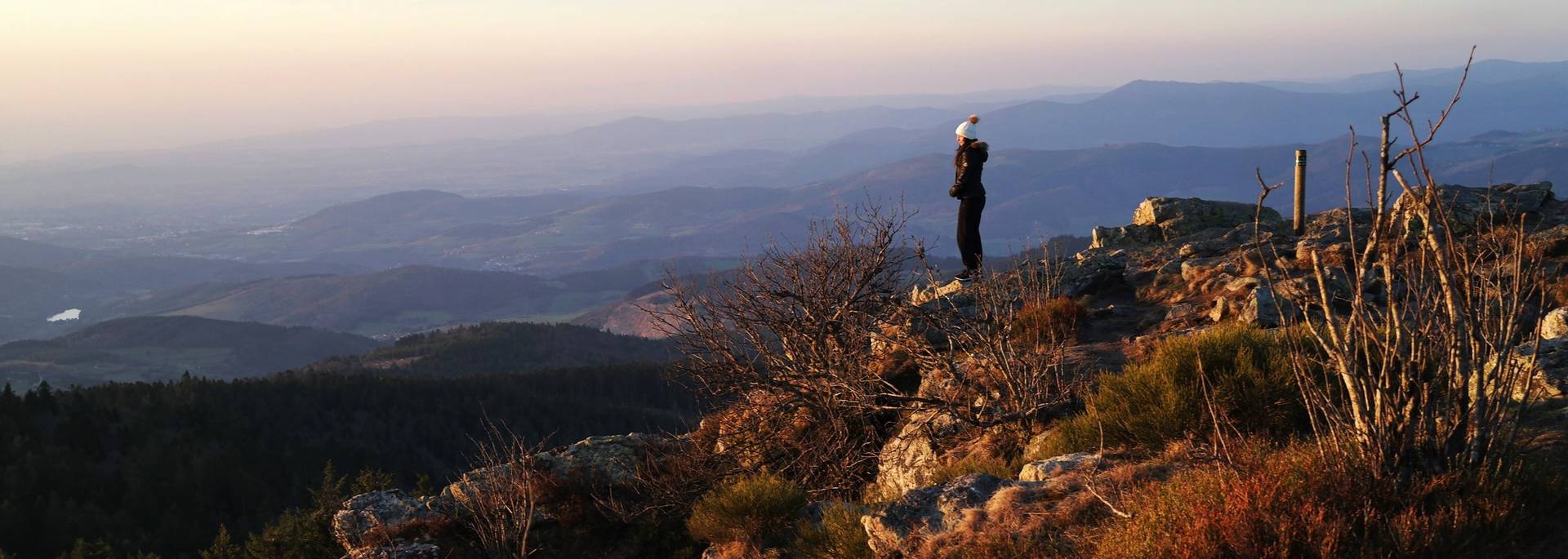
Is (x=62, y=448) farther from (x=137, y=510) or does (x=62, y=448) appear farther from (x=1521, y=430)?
(x=1521, y=430)

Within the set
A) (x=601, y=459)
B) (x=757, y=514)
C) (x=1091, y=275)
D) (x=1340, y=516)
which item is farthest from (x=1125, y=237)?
(x=1340, y=516)

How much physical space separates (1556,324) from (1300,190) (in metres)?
6.11

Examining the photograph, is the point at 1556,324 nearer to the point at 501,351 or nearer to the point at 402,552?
the point at 402,552

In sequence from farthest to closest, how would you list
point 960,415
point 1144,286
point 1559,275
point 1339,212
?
point 1339,212 < point 1144,286 < point 1559,275 < point 960,415

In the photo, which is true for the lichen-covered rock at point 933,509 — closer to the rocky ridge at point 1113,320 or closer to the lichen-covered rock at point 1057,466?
the rocky ridge at point 1113,320

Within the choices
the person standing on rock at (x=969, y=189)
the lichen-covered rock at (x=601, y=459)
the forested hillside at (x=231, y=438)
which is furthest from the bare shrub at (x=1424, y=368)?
the forested hillside at (x=231, y=438)

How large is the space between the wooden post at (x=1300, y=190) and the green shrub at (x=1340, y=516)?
32.6 feet

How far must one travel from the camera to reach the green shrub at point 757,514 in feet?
27.5

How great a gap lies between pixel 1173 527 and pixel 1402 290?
25.8ft

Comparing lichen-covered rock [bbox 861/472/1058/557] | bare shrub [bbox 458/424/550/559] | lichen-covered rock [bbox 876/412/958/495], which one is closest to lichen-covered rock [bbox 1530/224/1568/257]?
lichen-covered rock [bbox 876/412/958/495]

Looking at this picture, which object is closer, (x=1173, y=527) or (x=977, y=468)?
(x=1173, y=527)

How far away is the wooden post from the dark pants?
15.4ft

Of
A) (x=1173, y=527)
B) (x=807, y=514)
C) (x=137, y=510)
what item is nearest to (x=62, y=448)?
(x=137, y=510)

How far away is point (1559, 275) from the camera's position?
10.3 m
